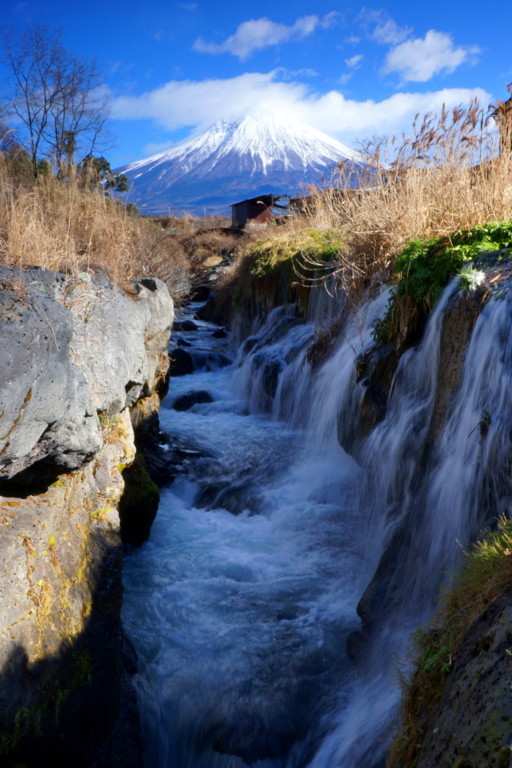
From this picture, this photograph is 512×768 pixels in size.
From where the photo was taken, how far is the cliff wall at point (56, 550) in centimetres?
309

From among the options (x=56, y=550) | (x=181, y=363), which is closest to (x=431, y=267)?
(x=56, y=550)

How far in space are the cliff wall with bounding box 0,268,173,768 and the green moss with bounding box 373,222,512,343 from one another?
2.93 meters

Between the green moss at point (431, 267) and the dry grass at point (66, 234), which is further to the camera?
the green moss at point (431, 267)

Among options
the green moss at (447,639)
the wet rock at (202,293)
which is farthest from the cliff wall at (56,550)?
the wet rock at (202,293)

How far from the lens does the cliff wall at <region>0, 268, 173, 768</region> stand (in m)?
3.09

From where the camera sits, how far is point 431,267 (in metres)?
5.22

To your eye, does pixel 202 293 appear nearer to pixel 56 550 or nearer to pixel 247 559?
pixel 247 559

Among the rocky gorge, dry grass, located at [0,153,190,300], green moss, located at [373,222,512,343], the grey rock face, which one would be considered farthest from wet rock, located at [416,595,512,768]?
dry grass, located at [0,153,190,300]

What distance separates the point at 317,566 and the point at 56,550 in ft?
8.61

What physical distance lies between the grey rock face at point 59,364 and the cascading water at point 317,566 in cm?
185

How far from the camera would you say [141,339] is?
19.1 feet

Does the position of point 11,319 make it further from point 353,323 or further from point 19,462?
point 353,323

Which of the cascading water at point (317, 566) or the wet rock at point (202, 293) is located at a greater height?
the wet rock at point (202, 293)

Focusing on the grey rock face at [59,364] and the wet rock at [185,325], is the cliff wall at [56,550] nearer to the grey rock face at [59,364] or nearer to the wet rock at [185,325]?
the grey rock face at [59,364]
